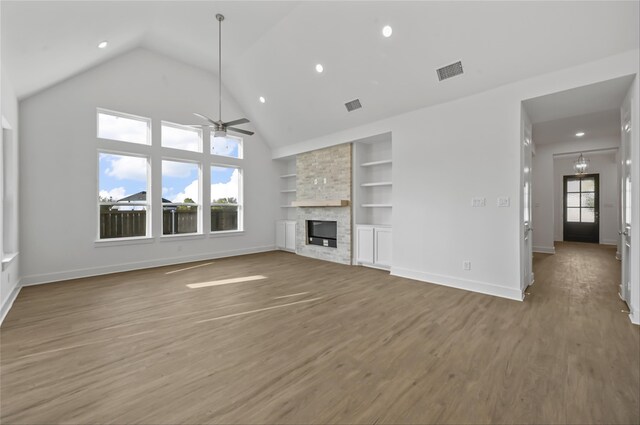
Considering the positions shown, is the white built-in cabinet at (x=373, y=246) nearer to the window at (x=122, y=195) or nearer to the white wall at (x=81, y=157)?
the white wall at (x=81, y=157)

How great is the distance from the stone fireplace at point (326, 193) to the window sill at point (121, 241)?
3495 mm

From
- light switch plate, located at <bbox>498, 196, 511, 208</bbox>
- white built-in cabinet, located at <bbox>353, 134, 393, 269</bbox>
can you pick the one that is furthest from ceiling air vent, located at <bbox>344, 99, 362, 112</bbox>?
light switch plate, located at <bbox>498, 196, 511, 208</bbox>

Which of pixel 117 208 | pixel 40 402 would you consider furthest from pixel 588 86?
pixel 117 208

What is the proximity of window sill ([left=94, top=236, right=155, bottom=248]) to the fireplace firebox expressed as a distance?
11.8 feet

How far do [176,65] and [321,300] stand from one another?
6036mm

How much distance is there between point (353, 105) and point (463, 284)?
373 centimetres

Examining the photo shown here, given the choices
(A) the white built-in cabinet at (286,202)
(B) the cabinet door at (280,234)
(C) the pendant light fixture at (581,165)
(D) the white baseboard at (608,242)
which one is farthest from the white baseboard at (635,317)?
(D) the white baseboard at (608,242)

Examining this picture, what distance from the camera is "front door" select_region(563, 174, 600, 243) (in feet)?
31.6

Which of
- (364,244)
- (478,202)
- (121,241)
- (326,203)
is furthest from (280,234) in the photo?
(478,202)

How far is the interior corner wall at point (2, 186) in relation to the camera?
3.34 meters

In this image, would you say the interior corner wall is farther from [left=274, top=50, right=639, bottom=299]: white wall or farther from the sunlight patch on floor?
[left=274, top=50, right=639, bottom=299]: white wall

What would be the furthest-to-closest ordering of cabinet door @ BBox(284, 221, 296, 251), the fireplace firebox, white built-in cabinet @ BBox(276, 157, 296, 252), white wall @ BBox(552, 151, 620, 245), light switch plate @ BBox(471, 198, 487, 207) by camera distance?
white wall @ BBox(552, 151, 620, 245), white built-in cabinet @ BBox(276, 157, 296, 252), cabinet door @ BBox(284, 221, 296, 251), the fireplace firebox, light switch plate @ BBox(471, 198, 487, 207)

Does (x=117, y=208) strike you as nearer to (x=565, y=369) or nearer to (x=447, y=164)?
(x=447, y=164)

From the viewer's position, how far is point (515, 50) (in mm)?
3498
